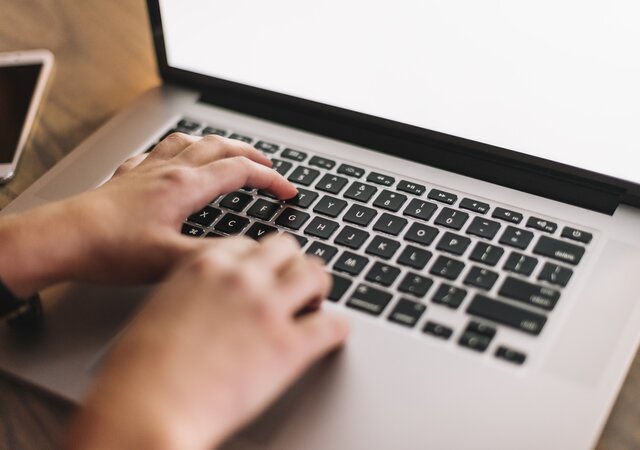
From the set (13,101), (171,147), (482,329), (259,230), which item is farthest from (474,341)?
(13,101)

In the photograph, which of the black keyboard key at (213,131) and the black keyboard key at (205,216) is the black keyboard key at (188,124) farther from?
the black keyboard key at (205,216)

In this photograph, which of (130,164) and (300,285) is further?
(130,164)

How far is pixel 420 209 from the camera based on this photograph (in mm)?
663

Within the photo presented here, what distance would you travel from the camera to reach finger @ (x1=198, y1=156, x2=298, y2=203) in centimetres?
64

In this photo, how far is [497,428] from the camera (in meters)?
0.50

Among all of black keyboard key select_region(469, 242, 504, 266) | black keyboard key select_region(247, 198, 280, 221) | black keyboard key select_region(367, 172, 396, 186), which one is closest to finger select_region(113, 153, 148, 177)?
black keyboard key select_region(247, 198, 280, 221)

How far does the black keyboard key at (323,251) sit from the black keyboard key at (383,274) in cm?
4

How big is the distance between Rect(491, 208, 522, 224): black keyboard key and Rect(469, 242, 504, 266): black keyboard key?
38mm

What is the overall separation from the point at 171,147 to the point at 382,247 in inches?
8.9

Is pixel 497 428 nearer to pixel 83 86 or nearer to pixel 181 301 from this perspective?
pixel 181 301

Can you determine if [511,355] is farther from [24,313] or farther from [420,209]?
[24,313]

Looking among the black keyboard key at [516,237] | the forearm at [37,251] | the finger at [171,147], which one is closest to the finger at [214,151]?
the finger at [171,147]

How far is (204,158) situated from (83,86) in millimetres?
307

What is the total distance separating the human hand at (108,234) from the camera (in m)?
0.57
